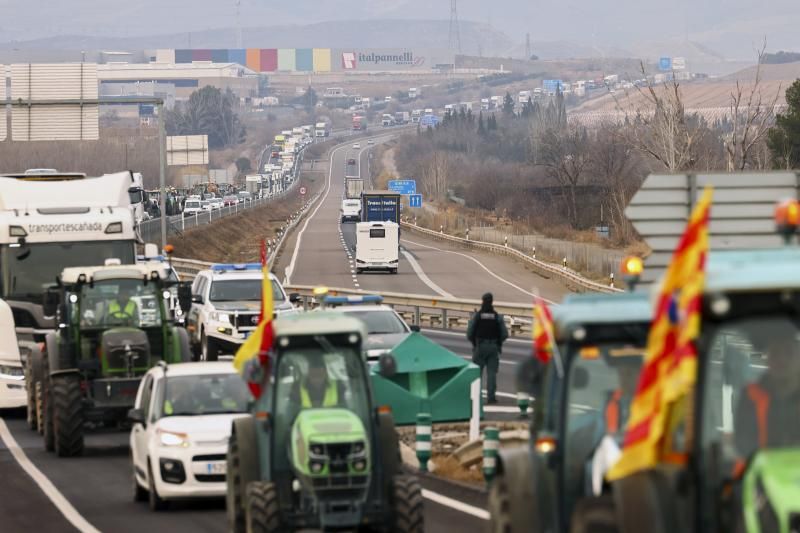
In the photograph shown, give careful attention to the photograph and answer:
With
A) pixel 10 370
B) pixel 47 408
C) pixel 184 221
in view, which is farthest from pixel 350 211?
pixel 47 408

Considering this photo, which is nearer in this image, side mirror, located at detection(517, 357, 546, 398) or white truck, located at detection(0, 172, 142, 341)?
side mirror, located at detection(517, 357, 546, 398)

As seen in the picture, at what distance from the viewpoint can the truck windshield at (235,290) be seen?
1415 inches

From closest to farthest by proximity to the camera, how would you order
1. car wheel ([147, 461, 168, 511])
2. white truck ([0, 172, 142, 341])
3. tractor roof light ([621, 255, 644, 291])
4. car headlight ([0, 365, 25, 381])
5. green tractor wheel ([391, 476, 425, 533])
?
tractor roof light ([621, 255, 644, 291])
green tractor wheel ([391, 476, 425, 533])
car wheel ([147, 461, 168, 511])
white truck ([0, 172, 142, 341])
car headlight ([0, 365, 25, 381])

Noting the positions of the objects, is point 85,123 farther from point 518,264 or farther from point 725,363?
point 725,363

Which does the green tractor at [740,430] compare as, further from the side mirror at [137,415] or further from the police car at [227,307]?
the police car at [227,307]

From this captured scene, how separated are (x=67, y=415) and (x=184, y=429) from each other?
5.23 meters

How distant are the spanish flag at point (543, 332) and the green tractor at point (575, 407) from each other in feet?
0.21

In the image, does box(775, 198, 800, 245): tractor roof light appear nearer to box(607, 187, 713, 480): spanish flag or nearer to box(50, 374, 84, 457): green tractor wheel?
box(607, 187, 713, 480): spanish flag

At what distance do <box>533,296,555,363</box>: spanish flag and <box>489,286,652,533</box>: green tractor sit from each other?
0.06 m

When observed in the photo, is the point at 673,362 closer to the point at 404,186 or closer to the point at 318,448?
the point at 318,448

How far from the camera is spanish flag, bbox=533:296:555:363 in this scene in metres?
10.1

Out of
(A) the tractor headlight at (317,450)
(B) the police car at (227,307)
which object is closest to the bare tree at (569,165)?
(B) the police car at (227,307)

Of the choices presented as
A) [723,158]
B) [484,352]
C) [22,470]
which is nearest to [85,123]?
[484,352]

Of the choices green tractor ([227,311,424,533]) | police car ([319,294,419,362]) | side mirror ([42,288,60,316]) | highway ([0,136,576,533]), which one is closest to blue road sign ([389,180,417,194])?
highway ([0,136,576,533])
